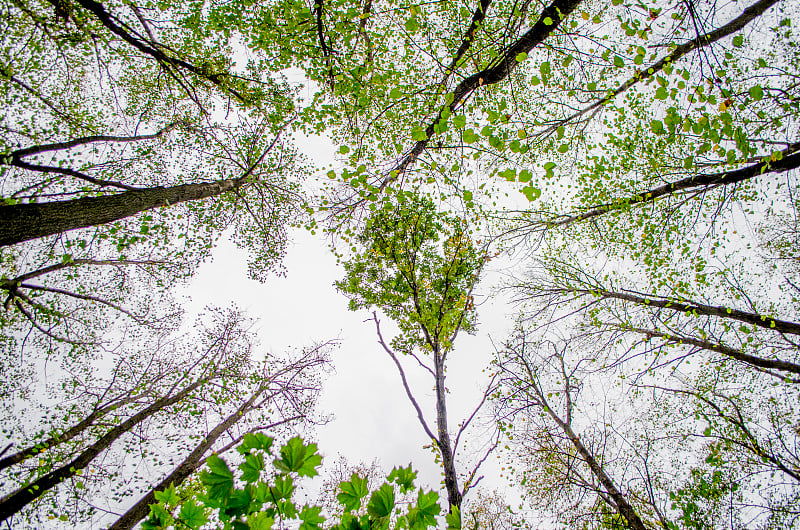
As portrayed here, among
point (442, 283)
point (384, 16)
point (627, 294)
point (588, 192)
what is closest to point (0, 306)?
point (442, 283)

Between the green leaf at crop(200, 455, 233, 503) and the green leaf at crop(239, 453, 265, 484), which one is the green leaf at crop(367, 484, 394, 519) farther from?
the green leaf at crop(200, 455, 233, 503)

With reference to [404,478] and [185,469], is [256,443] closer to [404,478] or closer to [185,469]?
[404,478]

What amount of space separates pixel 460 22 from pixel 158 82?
900 centimetres

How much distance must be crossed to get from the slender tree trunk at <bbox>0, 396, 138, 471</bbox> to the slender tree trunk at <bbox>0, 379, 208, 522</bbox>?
0.60 metres

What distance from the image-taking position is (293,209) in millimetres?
10453

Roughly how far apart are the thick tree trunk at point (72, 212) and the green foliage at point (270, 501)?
5509 millimetres

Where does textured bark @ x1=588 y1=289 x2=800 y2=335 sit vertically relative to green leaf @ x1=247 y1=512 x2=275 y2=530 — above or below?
above

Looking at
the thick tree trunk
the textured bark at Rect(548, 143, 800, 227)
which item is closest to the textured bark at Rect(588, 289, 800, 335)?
the textured bark at Rect(548, 143, 800, 227)

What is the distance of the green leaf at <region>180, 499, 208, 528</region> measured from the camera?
2037 millimetres

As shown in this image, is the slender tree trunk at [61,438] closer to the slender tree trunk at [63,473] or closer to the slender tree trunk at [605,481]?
the slender tree trunk at [63,473]

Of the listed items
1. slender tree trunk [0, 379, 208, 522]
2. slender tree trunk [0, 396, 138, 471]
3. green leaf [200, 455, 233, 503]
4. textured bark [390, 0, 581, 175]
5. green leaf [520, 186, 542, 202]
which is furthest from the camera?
slender tree trunk [0, 396, 138, 471]

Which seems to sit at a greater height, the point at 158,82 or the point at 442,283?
the point at 158,82

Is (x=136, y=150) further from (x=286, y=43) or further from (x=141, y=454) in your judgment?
(x=141, y=454)

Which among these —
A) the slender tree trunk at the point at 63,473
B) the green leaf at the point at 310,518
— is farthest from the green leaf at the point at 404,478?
the slender tree trunk at the point at 63,473
